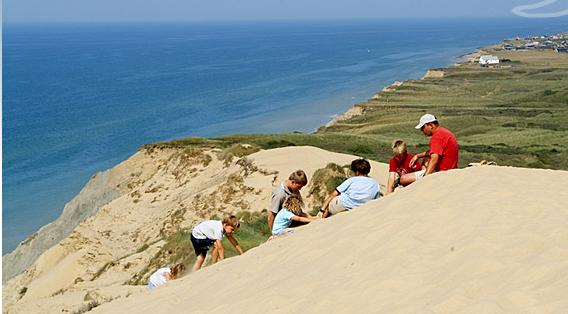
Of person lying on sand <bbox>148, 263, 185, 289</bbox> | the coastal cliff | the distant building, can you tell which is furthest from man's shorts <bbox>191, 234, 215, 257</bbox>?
the distant building

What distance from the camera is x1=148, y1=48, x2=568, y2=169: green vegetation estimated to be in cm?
3381

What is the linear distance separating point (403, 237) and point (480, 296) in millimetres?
2103

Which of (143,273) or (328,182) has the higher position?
(328,182)

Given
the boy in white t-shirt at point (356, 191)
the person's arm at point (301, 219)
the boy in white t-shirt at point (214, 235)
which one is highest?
the boy in white t-shirt at point (356, 191)

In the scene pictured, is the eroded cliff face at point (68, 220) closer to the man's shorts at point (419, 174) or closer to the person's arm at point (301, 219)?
the person's arm at point (301, 219)

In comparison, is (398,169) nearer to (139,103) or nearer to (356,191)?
(356,191)

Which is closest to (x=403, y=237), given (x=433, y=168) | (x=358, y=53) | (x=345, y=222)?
(x=345, y=222)

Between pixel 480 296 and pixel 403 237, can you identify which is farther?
pixel 403 237

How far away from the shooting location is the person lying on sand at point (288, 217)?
32.1 ft

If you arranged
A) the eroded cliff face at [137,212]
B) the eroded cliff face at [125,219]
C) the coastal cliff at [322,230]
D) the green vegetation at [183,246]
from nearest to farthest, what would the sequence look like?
the coastal cliff at [322,230]
the green vegetation at [183,246]
the eroded cliff face at [125,219]
the eroded cliff face at [137,212]

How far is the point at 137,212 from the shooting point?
28188 millimetres

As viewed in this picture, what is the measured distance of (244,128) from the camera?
2773 inches

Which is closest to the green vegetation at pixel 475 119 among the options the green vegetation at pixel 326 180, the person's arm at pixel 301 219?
the green vegetation at pixel 326 180

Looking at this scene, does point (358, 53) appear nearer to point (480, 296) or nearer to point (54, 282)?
point (54, 282)
